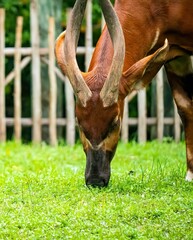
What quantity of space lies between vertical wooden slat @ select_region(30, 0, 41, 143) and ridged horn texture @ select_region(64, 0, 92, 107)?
6.36m

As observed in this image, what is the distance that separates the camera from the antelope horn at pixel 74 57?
6.88 metres

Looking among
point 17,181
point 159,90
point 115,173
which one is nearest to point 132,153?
point 159,90

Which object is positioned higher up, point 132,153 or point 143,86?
point 143,86

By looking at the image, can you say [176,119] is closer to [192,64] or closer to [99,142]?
[192,64]

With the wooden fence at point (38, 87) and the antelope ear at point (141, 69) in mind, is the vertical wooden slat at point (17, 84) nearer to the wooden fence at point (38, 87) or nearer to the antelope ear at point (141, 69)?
the wooden fence at point (38, 87)

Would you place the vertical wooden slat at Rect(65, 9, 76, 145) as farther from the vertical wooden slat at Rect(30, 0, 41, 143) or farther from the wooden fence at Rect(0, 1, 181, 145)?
the vertical wooden slat at Rect(30, 0, 41, 143)

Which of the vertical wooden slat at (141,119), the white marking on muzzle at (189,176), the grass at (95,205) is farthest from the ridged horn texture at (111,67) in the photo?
the vertical wooden slat at (141,119)

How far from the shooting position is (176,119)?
1410 cm

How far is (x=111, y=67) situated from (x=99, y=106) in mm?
340

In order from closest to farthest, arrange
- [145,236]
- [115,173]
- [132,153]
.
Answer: [145,236], [115,173], [132,153]

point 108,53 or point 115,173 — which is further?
point 115,173

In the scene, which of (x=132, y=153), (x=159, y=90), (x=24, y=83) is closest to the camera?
(x=132, y=153)

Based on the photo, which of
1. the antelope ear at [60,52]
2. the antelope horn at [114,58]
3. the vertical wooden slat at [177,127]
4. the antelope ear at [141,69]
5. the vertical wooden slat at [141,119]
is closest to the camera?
the antelope horn at [114,58]

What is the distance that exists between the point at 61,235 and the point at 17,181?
6.45ft
